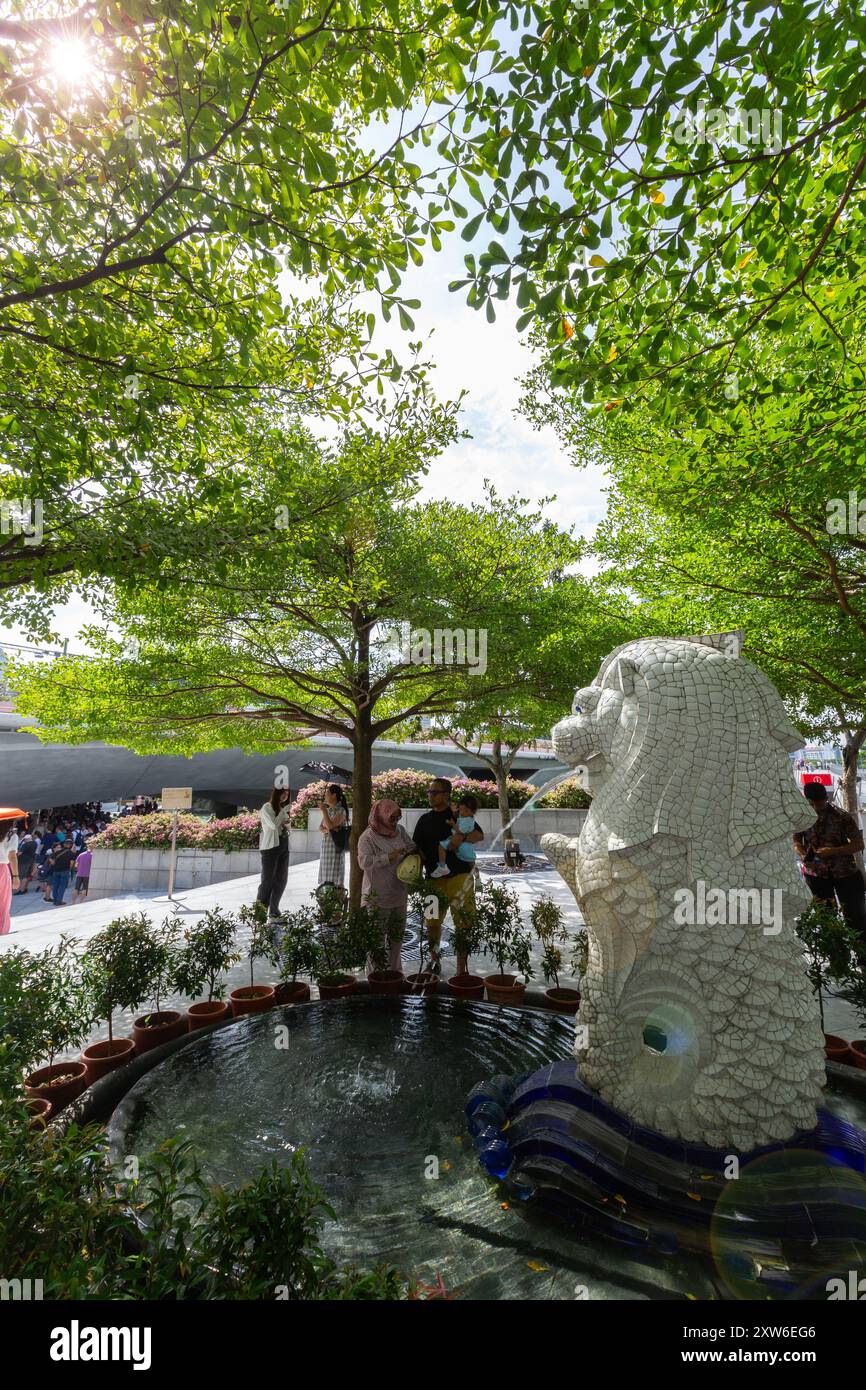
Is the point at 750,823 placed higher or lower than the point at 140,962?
higher

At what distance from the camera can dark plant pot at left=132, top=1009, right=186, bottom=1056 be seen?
17.6ft

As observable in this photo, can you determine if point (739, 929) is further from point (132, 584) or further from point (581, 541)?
point (581, 541)

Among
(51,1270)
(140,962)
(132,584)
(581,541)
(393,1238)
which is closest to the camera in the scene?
(51,1270)

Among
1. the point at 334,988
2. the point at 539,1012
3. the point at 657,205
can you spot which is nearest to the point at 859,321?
the point at 657,205

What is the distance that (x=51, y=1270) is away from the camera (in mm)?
1850

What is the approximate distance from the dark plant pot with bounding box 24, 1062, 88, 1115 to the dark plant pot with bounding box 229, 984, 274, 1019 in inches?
54.2

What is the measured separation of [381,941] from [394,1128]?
2803 millimetres

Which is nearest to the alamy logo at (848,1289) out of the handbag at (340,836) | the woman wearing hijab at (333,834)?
the woman wearing hijab at (333,834)

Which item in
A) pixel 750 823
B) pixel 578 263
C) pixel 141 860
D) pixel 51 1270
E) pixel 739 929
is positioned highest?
pixel 578 263

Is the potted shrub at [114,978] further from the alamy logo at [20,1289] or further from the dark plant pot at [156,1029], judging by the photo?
the alamy logo at [20,1289]

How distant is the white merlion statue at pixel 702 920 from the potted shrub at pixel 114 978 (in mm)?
3701

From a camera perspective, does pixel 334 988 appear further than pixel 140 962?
Yes

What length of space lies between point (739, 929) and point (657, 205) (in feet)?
13.7
